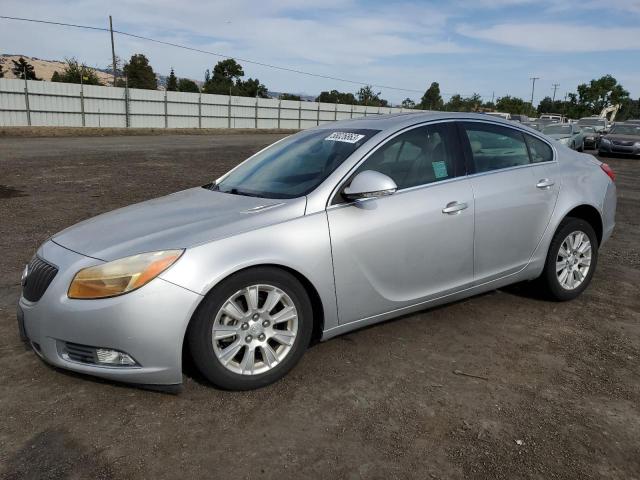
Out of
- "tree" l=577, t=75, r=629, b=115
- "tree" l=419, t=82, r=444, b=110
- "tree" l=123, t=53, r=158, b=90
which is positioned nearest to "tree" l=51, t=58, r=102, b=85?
"tree" l=123, t=53, r=158, b=90

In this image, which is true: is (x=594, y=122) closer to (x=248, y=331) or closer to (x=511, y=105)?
(x=248, y=331)

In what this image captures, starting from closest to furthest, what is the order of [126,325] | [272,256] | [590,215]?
[126,325] → [272,256] → [590,215]

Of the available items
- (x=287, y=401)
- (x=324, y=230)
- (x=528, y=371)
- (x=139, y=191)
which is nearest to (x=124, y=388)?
(x=287, y=401)

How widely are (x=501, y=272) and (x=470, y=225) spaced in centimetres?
57

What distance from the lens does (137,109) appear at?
33.8 meters

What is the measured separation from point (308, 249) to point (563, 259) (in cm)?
248

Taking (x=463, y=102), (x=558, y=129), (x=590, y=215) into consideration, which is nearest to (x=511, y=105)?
(x=463, y=102)

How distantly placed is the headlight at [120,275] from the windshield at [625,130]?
21.8 m

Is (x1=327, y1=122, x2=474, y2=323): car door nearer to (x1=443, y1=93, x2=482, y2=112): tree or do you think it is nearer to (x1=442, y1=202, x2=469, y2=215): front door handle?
(x1=442, y1=202, x2=469, y2=215): front door handle

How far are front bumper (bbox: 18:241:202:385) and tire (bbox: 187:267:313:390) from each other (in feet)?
0.36

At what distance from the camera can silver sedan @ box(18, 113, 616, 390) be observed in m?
2.81

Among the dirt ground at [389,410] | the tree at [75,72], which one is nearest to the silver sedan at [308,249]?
the dirt ground at [389,410]

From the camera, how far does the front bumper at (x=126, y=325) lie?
274cm

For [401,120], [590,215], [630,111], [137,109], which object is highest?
[630,111]
